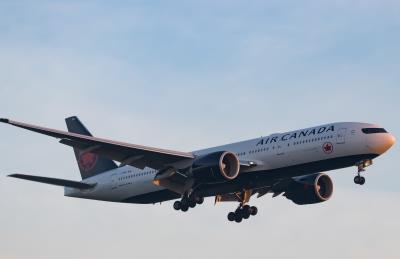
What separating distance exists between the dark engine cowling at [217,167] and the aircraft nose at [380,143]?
758cm

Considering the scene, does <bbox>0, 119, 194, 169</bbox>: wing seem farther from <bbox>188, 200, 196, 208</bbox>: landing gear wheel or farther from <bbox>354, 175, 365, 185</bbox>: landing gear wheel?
<bbox>354, 175, 365, 185</bbox>: landing gear wheel

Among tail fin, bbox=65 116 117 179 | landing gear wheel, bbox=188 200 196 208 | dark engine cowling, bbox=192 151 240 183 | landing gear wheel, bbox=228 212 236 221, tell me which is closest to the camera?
dark engine cowling, bbox=192 151 240 183

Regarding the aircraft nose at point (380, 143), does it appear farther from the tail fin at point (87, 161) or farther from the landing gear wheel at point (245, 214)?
the tail fin at point (87, 161)

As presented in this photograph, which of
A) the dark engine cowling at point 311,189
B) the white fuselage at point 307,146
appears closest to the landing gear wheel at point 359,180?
the white fuselage at point 307,146

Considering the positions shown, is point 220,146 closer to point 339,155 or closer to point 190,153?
point 190,153

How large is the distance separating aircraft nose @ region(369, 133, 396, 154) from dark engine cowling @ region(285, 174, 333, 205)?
30.5 feet

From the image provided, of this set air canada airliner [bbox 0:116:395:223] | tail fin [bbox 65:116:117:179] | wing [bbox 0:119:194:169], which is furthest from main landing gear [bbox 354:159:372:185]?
tail fin [bbox 65:116:117:179]

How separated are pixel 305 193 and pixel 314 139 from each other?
928 cm

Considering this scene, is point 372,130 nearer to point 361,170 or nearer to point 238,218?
point 361,170

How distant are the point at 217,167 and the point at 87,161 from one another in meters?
15.0

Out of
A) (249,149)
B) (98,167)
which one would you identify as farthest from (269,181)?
(98,167)

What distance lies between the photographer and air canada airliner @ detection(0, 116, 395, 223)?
5031 centimetres

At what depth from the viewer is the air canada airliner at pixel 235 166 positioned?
50312 mm

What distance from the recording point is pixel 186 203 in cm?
5416
